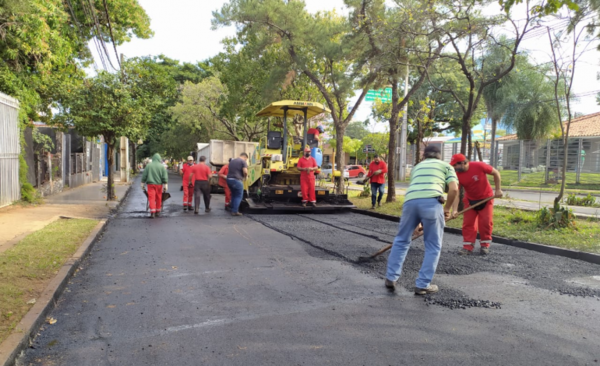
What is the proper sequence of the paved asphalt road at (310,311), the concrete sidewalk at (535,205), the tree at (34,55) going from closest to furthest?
the paved asphalt road at (310,311) < the tree at (34,55) < the concrete sidewalk at (535,205)

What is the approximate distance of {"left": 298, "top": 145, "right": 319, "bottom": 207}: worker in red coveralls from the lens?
40.1 feet

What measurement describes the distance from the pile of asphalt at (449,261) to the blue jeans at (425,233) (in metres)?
0.27

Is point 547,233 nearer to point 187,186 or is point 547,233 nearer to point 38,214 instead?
point 187,186

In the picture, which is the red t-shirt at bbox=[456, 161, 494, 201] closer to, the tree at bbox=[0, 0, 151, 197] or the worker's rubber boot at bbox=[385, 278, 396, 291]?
the worker's rubber boot at bbox=[385, 278, 396, 291]

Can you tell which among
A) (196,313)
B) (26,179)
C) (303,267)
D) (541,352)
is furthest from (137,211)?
(541,352)

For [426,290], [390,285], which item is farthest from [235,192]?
[426,290]

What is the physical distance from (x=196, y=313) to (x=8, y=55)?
1112 centimetres

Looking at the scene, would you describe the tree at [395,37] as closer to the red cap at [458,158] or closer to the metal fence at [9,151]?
the red cap at [458,158]

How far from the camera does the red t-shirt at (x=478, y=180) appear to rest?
731 cm

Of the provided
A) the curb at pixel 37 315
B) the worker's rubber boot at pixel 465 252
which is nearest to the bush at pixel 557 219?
the worker's rubber boot at pixel 465 252

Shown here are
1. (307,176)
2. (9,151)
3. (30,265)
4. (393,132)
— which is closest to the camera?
(30,265)

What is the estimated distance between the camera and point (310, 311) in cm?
438

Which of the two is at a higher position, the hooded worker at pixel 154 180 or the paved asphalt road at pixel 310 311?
the hooded worker at pixel 154 180

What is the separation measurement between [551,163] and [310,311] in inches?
1020
